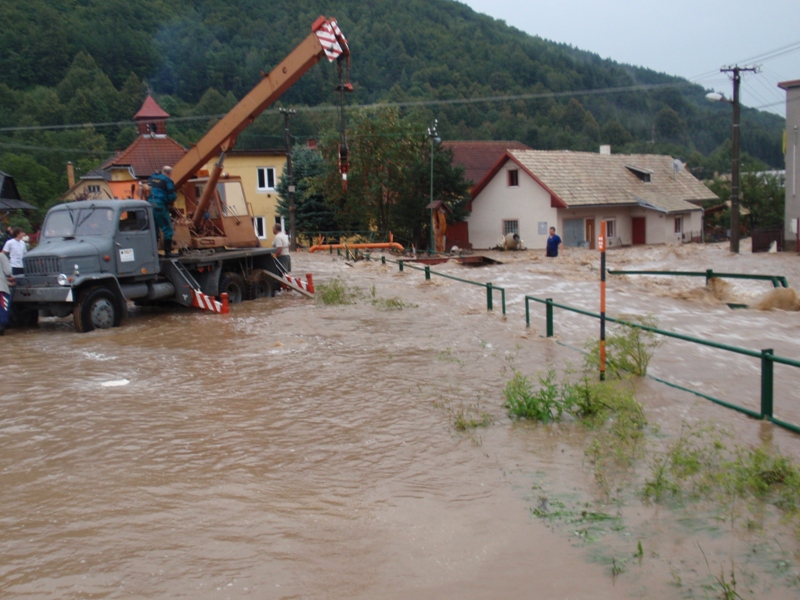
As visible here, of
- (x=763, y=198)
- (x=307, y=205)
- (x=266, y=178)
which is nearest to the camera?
(x=307, y=205)

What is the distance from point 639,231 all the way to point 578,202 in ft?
25.9

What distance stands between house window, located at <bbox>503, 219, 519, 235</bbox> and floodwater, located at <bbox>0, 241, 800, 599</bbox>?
2865cm

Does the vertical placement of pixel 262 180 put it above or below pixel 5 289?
above

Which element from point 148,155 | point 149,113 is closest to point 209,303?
point 148,155

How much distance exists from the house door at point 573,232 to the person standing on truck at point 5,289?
3161 cm

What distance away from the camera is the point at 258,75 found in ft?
275

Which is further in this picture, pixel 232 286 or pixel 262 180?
pixel 262 180

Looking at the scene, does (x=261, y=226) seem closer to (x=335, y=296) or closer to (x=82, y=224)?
(x=335, y=296)

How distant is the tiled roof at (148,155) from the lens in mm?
46906

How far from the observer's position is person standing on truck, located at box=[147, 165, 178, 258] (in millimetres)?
16031

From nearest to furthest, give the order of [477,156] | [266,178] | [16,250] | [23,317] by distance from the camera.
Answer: [23,317], [16,250], [266,178], [477,156]

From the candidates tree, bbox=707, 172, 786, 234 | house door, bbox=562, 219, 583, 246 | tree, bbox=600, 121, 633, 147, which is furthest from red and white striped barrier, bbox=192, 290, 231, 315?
tree, bbox=600, 121, 633, 147

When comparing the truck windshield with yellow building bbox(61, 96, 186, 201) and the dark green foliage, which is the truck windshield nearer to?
the dark green foliage

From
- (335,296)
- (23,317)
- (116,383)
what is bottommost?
(116,383)
